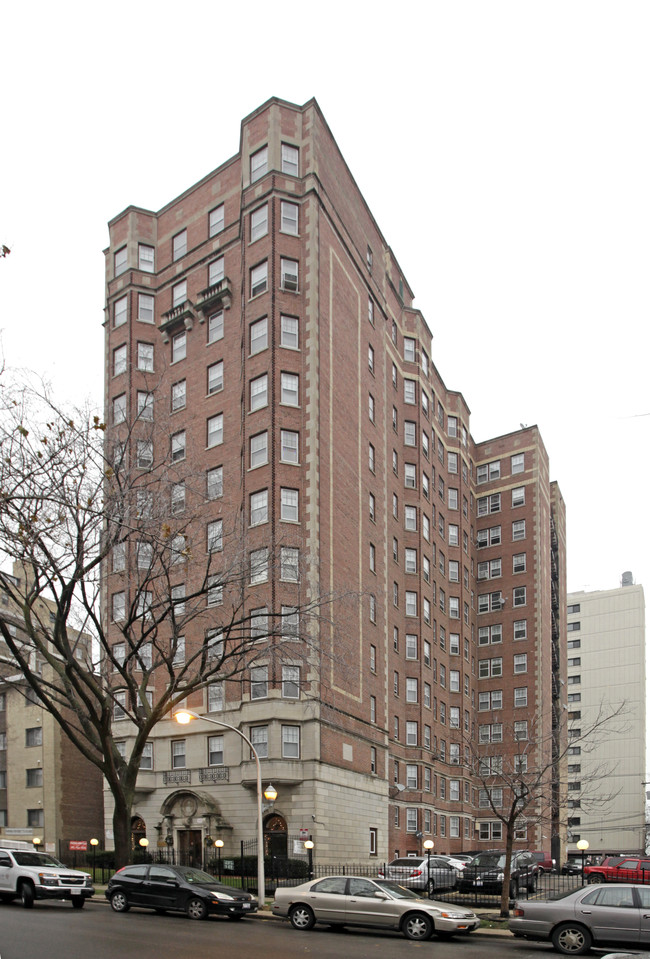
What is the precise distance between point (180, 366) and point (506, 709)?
4020cm

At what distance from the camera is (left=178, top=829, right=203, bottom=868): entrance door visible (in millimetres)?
41594

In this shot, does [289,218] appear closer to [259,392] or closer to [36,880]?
[259,392]

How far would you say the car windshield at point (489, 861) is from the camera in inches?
1404

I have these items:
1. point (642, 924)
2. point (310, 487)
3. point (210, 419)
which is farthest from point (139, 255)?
point (642, 924)

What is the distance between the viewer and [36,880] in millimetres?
24391

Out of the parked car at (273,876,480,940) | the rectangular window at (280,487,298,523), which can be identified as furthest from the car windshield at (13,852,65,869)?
the rectangular window at (280,487,298,523)

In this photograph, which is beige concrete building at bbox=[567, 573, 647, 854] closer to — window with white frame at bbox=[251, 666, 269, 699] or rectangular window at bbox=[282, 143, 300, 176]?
window with white frame at bbox=[251, 666, 269, 699]

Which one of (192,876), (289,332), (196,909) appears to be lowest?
(196,909)

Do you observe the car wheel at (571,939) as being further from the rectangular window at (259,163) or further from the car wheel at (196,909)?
the rectangular window at (259,163)

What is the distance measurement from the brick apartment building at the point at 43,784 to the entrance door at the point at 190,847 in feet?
41.8

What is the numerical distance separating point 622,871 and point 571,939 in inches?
736

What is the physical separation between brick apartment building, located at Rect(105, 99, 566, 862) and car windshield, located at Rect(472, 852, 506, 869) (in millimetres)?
4764

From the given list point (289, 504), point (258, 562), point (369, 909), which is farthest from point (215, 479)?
point (369, 909)

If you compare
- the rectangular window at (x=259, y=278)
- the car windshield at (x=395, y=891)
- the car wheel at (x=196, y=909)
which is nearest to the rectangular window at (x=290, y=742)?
the car wheel at (x=196, y=909)
